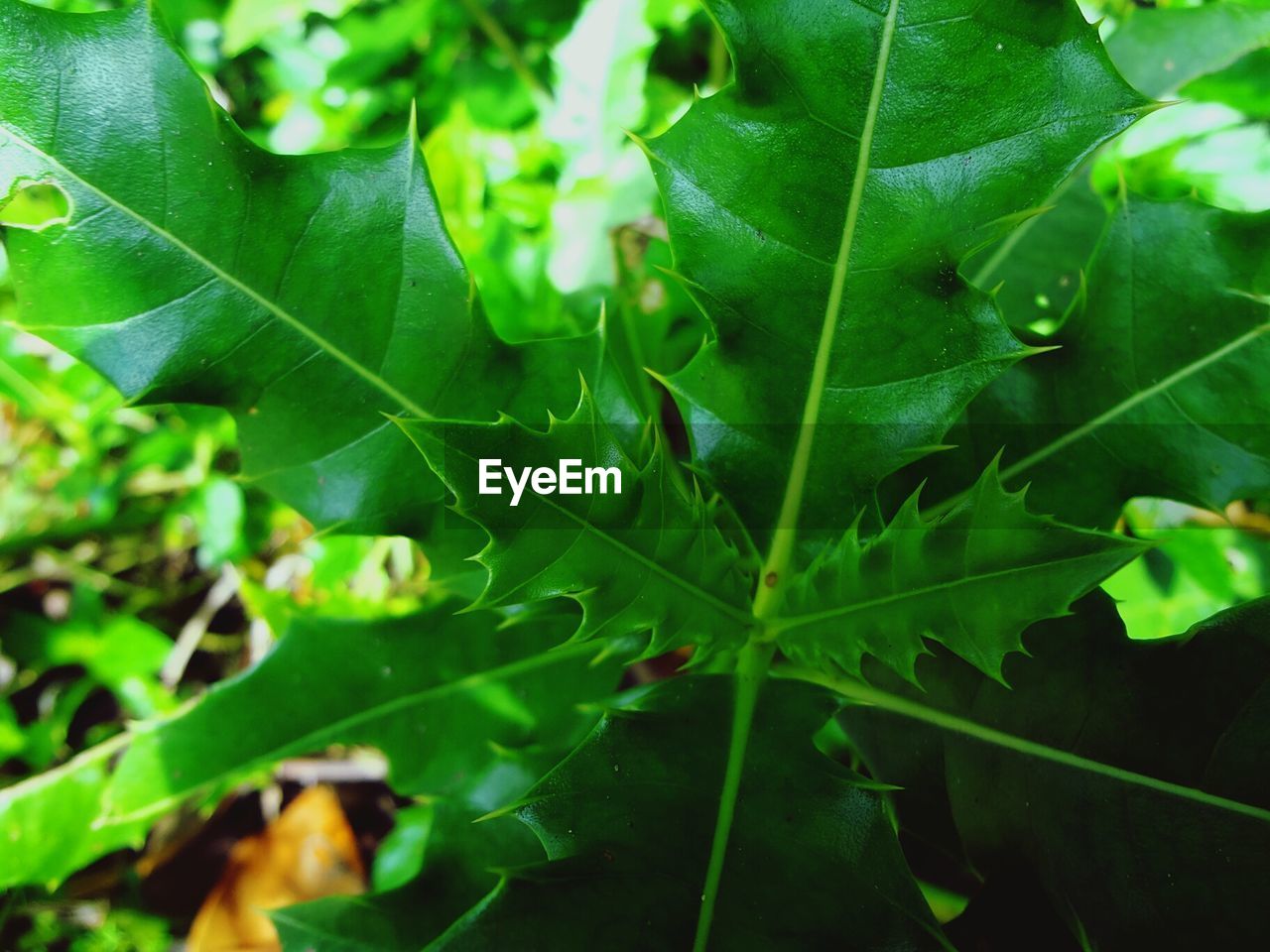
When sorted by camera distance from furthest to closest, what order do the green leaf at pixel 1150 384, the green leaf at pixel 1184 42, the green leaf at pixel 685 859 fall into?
the green leaf at pixel 1184 42 → the green leaf at pixel 1150 384 → the green leaf at pixel 685 859

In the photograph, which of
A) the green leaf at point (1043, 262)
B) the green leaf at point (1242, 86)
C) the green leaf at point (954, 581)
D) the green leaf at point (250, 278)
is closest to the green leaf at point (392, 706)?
the green leaf at point (250, 278)

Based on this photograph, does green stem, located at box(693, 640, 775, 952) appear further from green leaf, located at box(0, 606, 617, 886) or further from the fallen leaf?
the fallen leaf

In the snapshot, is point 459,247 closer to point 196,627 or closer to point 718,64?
point 718,64

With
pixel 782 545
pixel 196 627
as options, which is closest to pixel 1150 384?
pixel 782 545

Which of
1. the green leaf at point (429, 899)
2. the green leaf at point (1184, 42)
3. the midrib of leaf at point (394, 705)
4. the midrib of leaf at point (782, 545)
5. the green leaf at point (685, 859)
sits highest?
the green leaf at point (1184, 42)

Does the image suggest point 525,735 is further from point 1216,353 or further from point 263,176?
point 1216,353

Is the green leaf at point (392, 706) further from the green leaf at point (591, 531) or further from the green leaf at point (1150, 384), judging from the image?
the green leaf at point (1150, 384)
